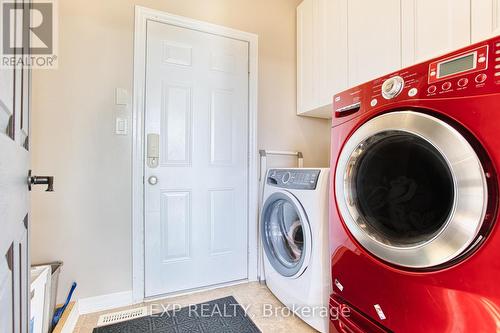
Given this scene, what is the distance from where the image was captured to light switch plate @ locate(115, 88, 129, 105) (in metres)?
1.59

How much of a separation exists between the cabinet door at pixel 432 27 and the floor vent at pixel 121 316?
204 cm

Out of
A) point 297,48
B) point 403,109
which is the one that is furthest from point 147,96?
point 403,109

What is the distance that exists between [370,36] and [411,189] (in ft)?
3.20

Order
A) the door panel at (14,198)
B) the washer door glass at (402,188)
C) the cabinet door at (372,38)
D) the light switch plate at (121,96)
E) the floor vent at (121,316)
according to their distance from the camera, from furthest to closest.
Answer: the light switch plate at (121,96) → the floor vent at (121,316) → the cabinet door at (372,38) → the washer door glass at (402,188) → the door panel at (14,198)

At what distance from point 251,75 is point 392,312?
5.65 ft

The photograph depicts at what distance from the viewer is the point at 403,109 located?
864 millimetres

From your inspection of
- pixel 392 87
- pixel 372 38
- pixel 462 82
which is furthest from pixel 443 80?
pixel 372 38

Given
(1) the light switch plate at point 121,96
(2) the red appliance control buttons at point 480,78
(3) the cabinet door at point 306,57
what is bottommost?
(2) the red appliance control buttons at point 480,78

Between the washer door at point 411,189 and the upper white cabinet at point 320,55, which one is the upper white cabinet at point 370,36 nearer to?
A: the upper white cabinet at point 320,55

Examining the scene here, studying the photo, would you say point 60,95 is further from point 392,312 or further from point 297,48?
point 392,312

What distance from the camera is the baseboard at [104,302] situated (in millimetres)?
1515

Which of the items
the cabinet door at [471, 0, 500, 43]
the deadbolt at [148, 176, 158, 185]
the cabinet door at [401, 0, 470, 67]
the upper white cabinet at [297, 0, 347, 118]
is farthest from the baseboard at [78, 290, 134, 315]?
the cabinet door at [471, 0, 500, 43]

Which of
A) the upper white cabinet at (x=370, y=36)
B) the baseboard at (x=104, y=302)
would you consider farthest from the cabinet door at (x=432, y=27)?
the baseboard at (x=104, y=302)

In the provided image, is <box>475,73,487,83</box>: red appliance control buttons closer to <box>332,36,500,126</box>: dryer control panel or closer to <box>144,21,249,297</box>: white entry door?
<box>332,36,500,126</box>: dryer control panel
